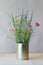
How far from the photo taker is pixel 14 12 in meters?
1.88

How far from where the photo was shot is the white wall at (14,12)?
1.87m

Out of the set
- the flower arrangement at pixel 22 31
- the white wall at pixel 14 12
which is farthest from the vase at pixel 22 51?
the white wall at pixel 14 12

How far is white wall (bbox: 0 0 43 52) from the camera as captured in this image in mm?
1871

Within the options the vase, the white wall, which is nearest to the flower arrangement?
the vase

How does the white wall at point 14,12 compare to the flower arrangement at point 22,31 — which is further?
the white wall at point 14,12

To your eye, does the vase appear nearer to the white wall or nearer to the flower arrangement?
the flower arrangement

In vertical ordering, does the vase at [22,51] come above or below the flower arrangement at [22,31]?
below

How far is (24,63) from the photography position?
138 cm

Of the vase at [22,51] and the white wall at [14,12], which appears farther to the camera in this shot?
the white wall at [14,12]

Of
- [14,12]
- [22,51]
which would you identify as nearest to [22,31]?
[22,51]

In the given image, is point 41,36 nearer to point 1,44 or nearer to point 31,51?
point 31,51

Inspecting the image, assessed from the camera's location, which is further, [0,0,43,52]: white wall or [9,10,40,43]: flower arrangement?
[0,0,43,52]: white wall

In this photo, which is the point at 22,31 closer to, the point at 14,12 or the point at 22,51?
the point at 22,51

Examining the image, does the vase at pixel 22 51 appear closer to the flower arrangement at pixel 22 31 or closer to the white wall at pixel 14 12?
the flower arrangement at pixel 22 31
